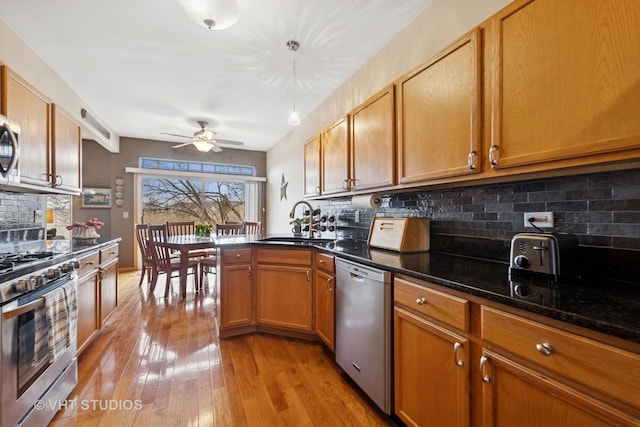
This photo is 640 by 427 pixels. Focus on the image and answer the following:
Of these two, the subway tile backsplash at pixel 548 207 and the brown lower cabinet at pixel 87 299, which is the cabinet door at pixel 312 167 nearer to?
the subway tile backsplash at pixel 548 207

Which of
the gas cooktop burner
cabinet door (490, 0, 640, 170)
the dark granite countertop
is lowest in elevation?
the dark granite countertop

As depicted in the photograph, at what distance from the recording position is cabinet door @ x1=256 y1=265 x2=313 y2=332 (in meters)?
2.39

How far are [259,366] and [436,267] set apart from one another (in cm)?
151

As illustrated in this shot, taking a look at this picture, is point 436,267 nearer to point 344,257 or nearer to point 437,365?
point 437,365

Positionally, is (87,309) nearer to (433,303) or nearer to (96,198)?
(433,303)

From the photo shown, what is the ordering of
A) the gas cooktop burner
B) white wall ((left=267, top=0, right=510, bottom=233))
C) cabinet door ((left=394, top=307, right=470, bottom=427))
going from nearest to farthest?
cabinet door ((left=394, top=307, right=470, bottom=427))
the gas cooktop burner
white wall ((left=267, top=0, right=510, bottom=233))

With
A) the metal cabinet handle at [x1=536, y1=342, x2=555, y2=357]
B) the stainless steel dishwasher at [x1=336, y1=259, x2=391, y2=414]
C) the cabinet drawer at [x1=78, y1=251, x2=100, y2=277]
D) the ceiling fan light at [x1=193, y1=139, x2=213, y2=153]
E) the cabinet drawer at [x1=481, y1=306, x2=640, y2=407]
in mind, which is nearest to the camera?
the cabinet drawer at [x1=481, y1=306, x2=640, y2=407]

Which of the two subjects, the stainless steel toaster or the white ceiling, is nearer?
the stainless steel toaster

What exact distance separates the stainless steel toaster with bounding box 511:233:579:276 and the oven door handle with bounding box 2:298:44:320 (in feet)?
7.14

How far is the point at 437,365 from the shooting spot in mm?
1187

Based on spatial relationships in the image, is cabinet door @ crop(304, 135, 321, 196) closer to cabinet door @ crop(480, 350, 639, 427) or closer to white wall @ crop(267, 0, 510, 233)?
white wall @ crop(267, 0, 510, 233)

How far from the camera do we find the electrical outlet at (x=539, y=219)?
1.31 meters

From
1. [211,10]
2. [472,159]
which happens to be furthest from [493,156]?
[211,10]

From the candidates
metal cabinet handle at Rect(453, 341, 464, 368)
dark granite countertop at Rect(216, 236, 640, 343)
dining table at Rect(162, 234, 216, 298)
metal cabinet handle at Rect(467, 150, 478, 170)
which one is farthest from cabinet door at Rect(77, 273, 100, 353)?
metal cabinet handle at Rect(467, 150, 478, 170)
